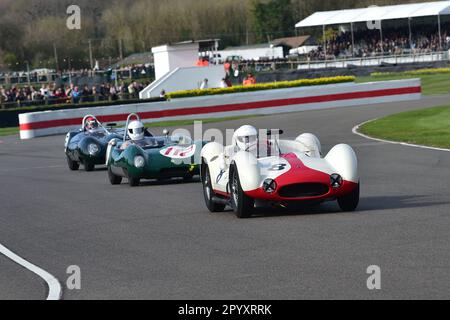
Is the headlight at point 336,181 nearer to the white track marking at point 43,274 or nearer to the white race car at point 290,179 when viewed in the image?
the white race car at point 290,179

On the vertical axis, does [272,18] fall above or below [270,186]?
above

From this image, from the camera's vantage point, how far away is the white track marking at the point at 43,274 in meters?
7.45

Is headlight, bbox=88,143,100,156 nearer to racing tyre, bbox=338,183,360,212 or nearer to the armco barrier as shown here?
racing tyre, bbox=338,183,360,212

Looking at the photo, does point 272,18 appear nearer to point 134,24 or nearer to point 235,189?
point 134,24

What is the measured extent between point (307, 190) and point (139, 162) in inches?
216

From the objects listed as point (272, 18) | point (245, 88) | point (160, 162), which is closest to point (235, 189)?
point (160, 162)

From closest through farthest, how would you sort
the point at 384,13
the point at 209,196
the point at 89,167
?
1. the point at 209,196
2. the point at 89,167
3. the point at 384,13

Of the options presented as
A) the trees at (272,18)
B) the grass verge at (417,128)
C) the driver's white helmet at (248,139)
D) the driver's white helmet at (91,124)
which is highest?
the trees at (272,18)

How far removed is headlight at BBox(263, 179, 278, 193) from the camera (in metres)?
11.1

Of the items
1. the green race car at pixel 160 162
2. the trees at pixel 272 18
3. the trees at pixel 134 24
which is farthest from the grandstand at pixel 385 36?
the green race car at pixel 160 162

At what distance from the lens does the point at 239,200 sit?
11.4 metres

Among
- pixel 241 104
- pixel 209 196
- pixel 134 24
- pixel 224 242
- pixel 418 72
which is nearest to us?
pixel 224 242

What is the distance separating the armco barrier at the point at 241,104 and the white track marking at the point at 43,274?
24.8 m

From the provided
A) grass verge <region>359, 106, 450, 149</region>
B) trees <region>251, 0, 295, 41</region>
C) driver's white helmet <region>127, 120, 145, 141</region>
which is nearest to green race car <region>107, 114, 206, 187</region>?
driver's white helmet <region>127, 120, 145, 141</region>
